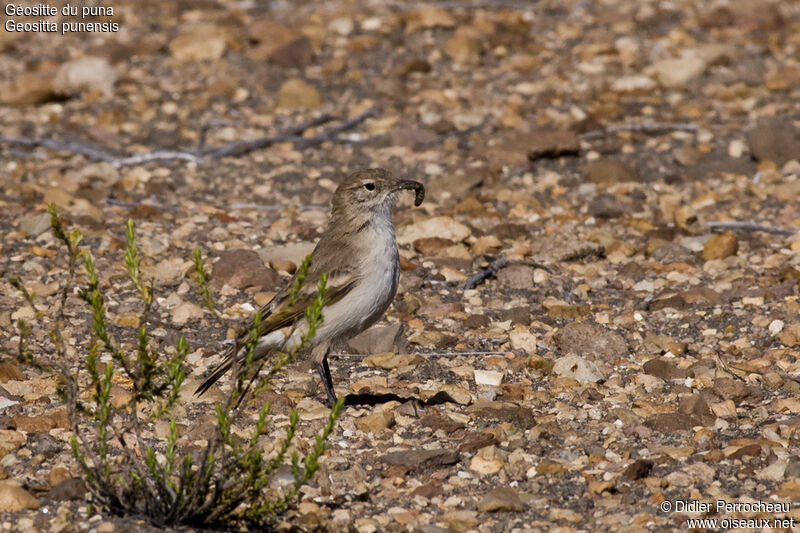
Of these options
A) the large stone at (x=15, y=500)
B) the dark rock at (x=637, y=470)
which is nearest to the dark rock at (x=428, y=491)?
the dark rock at (x=637, y=470)

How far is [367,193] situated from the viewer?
8.12 m

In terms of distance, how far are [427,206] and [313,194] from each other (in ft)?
3.84

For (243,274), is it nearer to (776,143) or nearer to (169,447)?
(169,447)

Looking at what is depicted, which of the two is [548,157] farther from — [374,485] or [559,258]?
[374,485]

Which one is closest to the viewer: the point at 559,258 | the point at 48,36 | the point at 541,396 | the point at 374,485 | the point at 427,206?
the point at 374,485

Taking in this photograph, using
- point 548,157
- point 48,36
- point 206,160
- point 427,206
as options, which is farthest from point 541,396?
point 48,36

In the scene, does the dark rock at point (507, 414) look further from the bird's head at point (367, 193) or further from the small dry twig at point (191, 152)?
the small dry twig at point (191, 152)

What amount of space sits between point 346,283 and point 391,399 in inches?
33.2

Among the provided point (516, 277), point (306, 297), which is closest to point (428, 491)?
point (306, 297)

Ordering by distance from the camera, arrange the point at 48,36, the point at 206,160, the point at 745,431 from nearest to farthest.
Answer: the point at 745,431 → the point at 206,160 → the point at 48,36

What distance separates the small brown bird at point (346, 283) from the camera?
24.6ft

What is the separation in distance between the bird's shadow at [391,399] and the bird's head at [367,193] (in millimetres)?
1332

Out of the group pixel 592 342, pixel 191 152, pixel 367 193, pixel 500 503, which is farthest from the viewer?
pixel 191 152

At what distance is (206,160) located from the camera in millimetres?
11938
